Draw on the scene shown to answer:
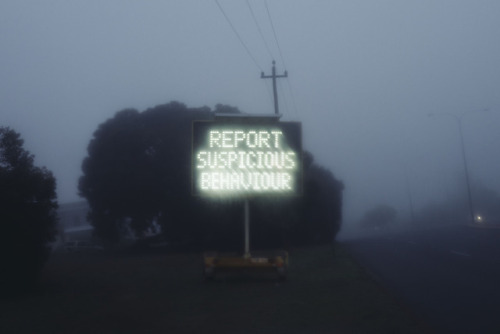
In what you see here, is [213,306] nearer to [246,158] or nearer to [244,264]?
[244,264]

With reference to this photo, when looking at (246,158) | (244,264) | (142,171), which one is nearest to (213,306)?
(244,264)

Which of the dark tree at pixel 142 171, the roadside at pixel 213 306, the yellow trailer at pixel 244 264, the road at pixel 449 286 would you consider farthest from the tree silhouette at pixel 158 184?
the yellow trailer at pixel 244 264

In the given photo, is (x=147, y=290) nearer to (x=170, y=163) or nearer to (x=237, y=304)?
(x=237, y=304)

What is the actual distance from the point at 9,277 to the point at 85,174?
25179 millimetres

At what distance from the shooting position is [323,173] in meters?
43.0

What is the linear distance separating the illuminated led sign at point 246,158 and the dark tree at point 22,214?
418cm

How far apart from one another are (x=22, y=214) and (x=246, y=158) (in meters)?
6.39

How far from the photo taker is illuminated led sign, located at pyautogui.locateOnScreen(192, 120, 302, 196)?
59.9 feet

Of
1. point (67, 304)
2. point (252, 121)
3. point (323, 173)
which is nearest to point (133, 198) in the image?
point (323, 173)

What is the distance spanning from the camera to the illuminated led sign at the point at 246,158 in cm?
1825

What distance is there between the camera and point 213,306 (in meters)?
12.8

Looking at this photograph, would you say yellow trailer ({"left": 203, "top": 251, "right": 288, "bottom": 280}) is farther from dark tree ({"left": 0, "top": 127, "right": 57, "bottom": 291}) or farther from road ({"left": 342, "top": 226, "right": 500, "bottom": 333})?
dark tree ({"left": 0, "top": 127, "right": 57, "bottom": 291})

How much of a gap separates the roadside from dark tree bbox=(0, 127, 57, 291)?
880 mm

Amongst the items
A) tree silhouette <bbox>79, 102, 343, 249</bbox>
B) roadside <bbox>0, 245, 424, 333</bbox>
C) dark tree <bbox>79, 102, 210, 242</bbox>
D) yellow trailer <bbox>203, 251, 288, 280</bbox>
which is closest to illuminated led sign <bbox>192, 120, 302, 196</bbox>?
yellow trailer <bbox>203, 251, 288, 280</bbox>
